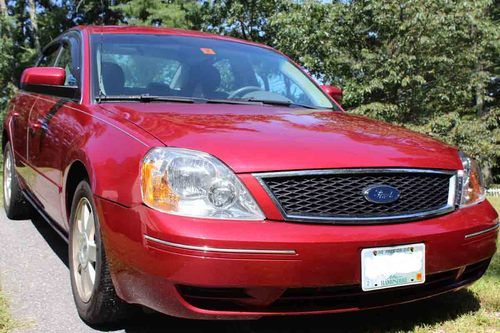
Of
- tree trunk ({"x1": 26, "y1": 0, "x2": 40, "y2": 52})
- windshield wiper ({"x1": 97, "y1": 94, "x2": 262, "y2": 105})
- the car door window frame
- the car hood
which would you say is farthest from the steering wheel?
tree trunk ({"x1": 26, "y1": 0, "x2": 40, "y2": 52})

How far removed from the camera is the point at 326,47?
48.2 feet

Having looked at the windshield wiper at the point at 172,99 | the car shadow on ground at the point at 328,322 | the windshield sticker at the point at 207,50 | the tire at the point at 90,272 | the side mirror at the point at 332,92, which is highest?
the windshield sticker at the point at 207,50

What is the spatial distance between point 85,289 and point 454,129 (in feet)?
47.1

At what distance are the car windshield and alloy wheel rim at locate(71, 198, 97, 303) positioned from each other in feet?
2.34

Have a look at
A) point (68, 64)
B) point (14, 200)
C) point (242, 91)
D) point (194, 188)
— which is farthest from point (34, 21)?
point (194, 188)

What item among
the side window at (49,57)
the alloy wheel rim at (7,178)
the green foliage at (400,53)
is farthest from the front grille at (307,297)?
the green foliage at (400,53)

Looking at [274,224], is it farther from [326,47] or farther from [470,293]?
[326,47]

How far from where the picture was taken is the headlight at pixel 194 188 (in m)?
2.18

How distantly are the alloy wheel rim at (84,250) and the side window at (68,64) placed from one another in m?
0.97

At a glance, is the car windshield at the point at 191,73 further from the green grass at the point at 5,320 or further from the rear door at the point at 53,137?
the green grass at the point at 5,320

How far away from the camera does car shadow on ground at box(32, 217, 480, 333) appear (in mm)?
2713

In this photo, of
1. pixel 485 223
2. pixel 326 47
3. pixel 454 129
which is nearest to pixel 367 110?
pixel 326 47

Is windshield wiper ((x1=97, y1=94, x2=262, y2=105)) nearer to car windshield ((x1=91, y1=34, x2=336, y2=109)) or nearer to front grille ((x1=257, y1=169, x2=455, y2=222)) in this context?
car windshield ((x1=91, y1=34, x2=336, y2=109))

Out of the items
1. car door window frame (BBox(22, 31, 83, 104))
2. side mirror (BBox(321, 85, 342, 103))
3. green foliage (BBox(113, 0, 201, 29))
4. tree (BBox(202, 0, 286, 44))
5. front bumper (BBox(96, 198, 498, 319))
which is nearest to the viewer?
front bumper (BBox(96, 198, 498, 319))
